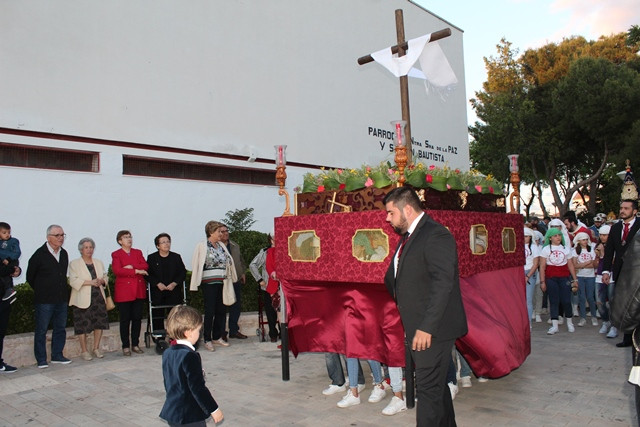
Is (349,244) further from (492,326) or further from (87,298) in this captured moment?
(87,298)

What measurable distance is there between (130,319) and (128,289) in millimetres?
570

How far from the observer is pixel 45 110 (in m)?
10.2

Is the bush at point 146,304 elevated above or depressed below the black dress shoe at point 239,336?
above

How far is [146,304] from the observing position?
29.1ft

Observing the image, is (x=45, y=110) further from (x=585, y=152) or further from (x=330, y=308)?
(x=585, y=152)

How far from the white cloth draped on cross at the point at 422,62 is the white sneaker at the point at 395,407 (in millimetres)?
4067

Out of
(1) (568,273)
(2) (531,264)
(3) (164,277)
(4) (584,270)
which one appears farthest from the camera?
(4) (584,270)

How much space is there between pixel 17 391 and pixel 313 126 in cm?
1092

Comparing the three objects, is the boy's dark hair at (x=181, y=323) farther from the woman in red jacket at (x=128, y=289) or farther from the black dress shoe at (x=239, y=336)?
the black dress shoe at (x=239, y=336)

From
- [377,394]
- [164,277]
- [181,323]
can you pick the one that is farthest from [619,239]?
[164,277]

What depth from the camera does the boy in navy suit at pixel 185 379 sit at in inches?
123

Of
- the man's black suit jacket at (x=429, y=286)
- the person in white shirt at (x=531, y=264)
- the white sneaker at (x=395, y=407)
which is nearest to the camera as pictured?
the man's black suit jacket at (x=429, y=286)

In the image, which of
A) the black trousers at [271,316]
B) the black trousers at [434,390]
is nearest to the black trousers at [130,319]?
the black trousers at [271,316]

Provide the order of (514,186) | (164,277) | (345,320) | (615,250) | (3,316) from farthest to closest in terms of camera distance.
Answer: (164,277)
(615,250)
(514,186)
(3,316)
(345,320)
